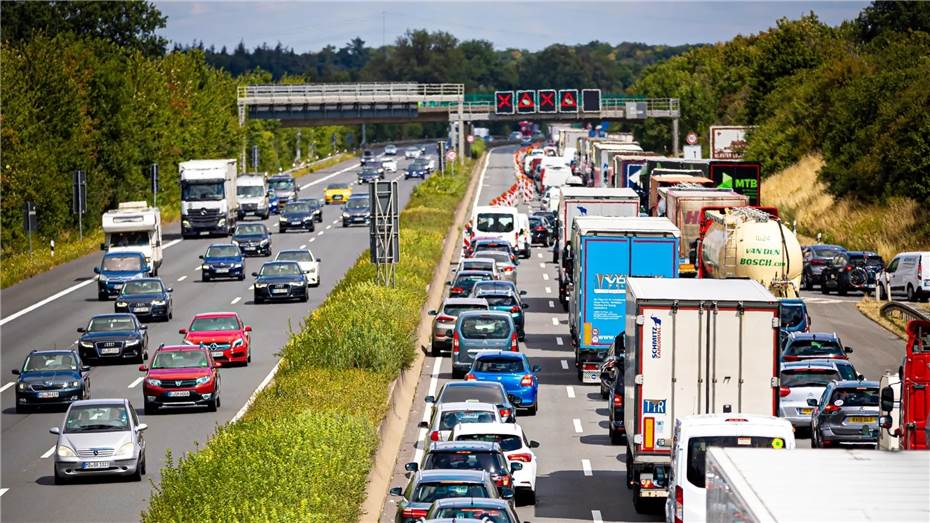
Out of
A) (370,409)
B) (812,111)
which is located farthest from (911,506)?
(812,111)

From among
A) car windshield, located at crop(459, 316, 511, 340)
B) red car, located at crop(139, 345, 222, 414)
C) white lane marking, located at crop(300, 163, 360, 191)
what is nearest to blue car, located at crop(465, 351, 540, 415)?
car windshield, located at crop(459, 316, 511, 340)

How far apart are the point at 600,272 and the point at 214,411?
919cm

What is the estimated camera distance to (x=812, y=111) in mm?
100875

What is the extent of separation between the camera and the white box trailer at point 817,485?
9.99 meters

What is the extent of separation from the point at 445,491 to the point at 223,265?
44.3 m

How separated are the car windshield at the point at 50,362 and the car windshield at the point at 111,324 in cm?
648

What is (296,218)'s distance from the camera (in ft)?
278

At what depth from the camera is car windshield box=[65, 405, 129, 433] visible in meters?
29.5

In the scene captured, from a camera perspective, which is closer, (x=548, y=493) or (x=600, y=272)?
(x=548, y=493)

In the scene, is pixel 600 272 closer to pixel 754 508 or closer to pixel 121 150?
pixel 754 508

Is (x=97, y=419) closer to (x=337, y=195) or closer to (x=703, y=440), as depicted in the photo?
(x=703, y=440)

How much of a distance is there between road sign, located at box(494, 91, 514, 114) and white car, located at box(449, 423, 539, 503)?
4221 inches

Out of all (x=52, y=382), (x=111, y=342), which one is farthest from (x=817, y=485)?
(x=111, y=342)

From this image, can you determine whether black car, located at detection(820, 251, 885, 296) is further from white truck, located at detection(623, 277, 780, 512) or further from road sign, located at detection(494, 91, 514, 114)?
road sign, located at detection(494, 91, 514, 114)
